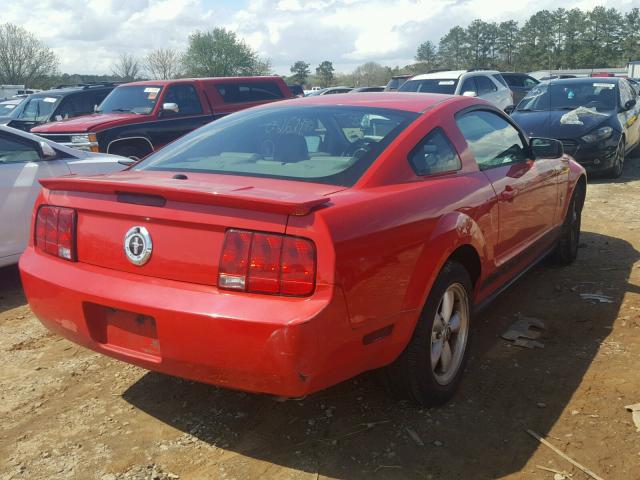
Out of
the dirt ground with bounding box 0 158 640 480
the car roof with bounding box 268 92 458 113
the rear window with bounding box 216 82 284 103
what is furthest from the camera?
the rear window with bounding box 216 82 284 103

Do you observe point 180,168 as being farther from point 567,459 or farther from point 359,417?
point 567,459

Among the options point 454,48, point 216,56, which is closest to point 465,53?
point 454,48

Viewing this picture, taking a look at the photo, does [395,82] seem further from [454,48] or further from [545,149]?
[454,48]

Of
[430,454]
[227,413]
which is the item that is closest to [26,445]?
[227,413]

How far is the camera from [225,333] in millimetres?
2371

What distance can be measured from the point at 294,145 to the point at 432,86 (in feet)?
33.8

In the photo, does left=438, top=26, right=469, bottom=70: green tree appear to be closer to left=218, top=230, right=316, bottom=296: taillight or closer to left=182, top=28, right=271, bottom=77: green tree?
left=182, top=28, right=271, bottom=77: green tree

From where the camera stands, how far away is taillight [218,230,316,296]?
234 centimetres

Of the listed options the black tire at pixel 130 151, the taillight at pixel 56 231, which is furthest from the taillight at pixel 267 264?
the black tire at pixel 130 151

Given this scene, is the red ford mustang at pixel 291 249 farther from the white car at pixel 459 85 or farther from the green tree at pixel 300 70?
the green tree at pixel 300 70

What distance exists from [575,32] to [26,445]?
72942 millimetres

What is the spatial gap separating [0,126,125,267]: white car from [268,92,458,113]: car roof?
2659 mm

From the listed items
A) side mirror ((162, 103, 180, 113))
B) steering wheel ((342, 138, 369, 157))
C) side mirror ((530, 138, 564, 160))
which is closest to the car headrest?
steering wheel ((342, 138, 369, 157))

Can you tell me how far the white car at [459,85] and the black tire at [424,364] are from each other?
999 centimetres
